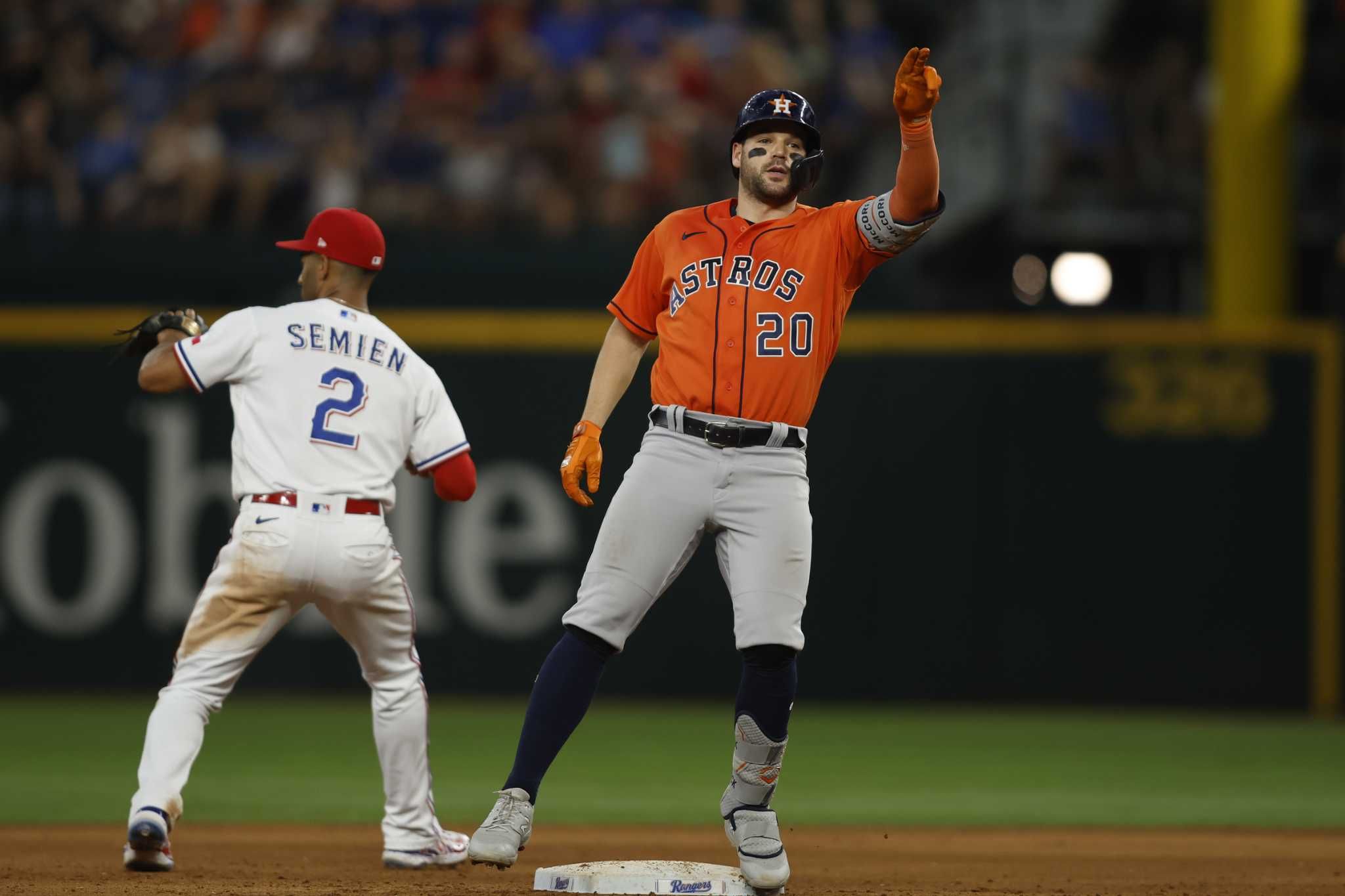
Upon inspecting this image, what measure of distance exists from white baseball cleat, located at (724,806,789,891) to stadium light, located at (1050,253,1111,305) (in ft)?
21.6

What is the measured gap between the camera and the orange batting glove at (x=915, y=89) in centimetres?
445

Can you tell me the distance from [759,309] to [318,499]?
1.37 m

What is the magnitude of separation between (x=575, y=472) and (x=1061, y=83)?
7250 mm

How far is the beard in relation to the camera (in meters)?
4.85

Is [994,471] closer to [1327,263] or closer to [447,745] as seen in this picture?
[1327,263]

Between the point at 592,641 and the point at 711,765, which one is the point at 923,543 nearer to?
the point at 711,765

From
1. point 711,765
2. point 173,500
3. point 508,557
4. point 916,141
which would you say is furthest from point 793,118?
A: point 173,500

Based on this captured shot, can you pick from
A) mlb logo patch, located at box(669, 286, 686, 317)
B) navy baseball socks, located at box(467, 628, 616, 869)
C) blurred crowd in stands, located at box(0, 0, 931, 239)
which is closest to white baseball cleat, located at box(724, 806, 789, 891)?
navy baseball socks, located at box(467, 628, 616, 869)

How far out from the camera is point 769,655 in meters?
4.68

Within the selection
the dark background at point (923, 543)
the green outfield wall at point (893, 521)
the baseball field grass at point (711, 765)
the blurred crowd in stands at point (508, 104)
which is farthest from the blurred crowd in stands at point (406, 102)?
the baseball field grass at point (711, 765)

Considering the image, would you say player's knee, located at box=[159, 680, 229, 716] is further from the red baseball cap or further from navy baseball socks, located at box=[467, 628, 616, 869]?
the red baseball cap

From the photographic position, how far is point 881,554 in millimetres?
10383

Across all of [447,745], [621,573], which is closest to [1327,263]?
[447,745]

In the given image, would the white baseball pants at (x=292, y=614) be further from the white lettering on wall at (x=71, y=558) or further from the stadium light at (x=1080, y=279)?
the stadium light at (x=1080, y=279)
